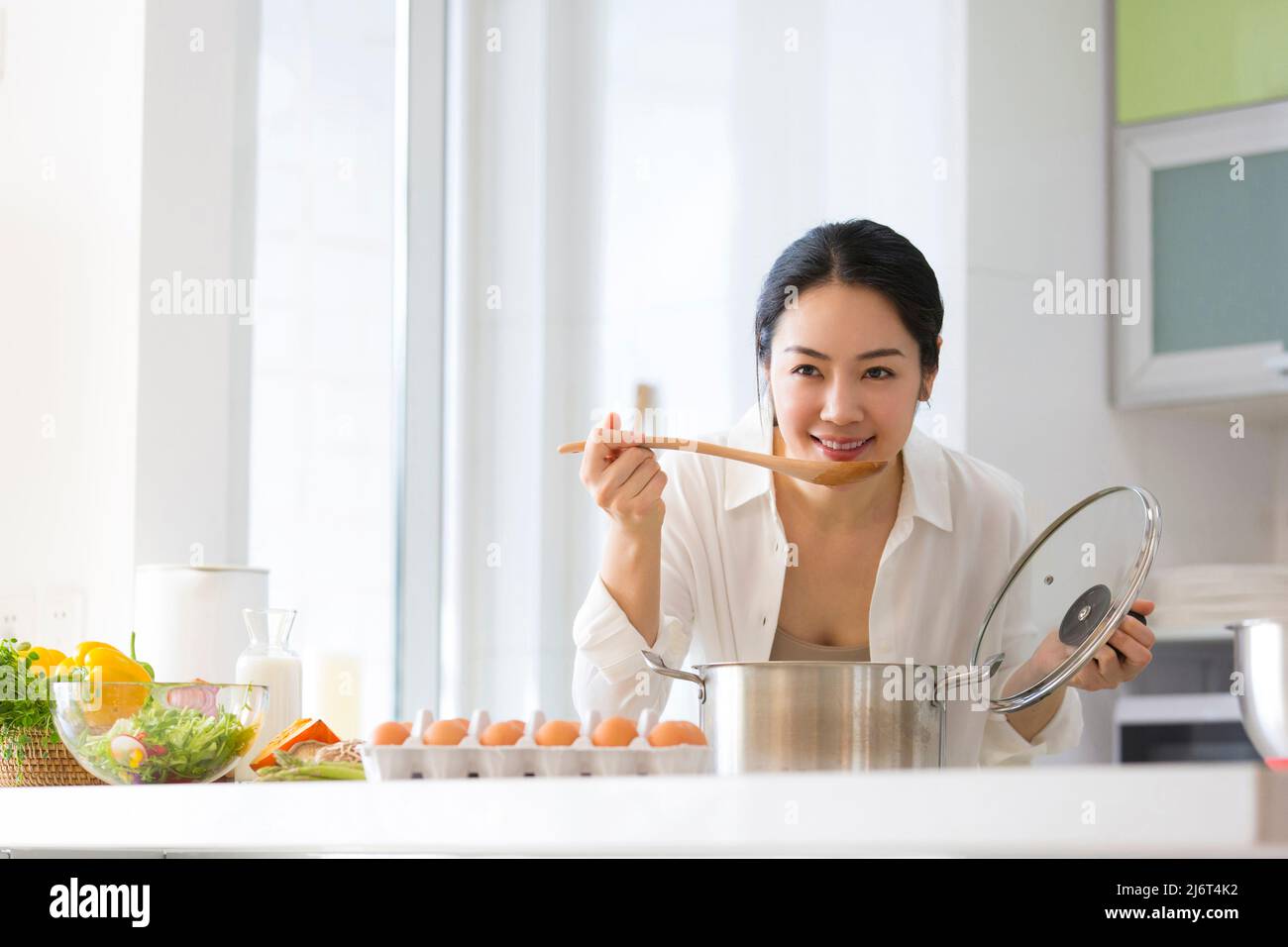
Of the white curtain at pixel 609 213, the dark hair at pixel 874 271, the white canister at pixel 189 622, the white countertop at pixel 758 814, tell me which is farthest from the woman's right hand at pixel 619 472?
the white curtain at pixel 609 213

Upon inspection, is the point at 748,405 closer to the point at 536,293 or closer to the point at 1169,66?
the point at 536,293

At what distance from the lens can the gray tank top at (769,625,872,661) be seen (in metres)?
1.65

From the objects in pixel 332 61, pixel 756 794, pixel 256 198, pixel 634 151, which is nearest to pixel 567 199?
pixel 634 151

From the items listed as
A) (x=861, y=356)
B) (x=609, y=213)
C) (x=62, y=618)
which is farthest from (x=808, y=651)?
(x=609, y=213)

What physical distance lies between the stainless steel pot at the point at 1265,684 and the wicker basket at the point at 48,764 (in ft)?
2.93

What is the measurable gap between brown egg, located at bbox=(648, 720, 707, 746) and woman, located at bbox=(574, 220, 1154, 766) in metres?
0.40

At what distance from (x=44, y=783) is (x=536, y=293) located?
2005 mm

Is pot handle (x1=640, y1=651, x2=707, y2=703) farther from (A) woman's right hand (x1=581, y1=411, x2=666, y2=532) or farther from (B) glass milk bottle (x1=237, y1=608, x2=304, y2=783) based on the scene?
(B) glass milk bottle (x1=237, y1=608, x2=304, y2=783)

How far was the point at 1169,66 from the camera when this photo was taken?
9.05 feet

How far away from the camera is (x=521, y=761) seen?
0.92 metres

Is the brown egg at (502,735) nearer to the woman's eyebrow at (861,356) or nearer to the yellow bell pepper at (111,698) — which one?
the yellow bell pepper at (111,698)

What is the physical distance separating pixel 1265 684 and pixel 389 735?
1.89ft

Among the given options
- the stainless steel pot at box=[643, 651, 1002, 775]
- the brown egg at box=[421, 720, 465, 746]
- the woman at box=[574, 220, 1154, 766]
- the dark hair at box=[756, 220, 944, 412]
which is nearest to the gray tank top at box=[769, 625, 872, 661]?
the woman at box=[574, 220, 1154, 766]

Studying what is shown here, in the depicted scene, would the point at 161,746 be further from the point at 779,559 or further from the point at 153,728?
the point at 779,559
